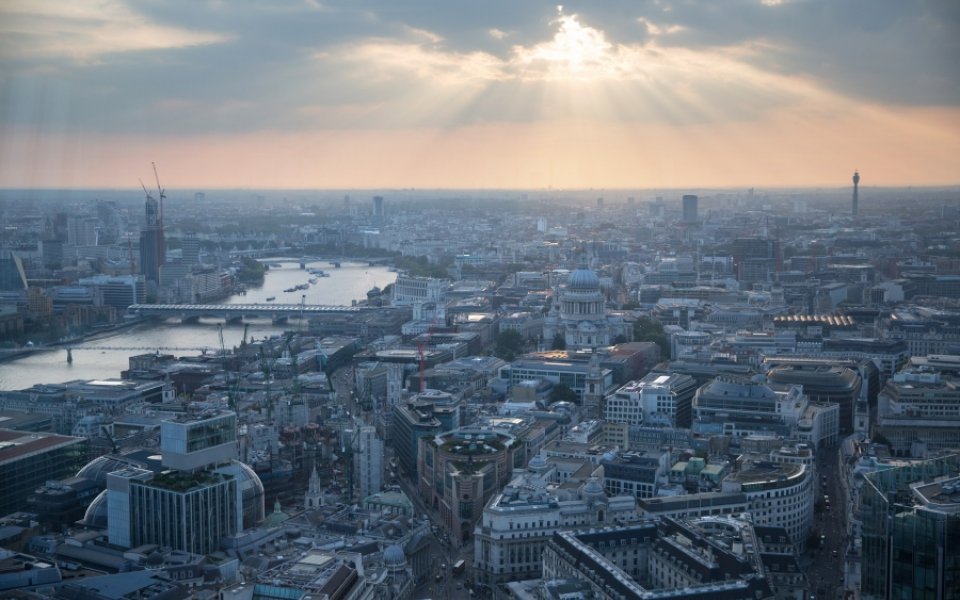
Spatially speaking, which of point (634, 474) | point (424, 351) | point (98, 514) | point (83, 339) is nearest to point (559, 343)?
point (424, 351)

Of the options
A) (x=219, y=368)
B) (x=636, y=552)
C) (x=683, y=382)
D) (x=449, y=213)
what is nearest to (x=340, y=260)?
(x=449, y=213)

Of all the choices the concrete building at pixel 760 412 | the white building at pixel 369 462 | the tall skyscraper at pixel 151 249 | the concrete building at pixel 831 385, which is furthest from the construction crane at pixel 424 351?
the tall skyscraper at pixel 151 249

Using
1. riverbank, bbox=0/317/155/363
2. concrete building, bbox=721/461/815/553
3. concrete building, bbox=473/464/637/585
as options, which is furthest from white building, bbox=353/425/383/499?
riverbank, bbox=0/317/155/363

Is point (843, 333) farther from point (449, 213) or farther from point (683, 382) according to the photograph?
point (449, 213)

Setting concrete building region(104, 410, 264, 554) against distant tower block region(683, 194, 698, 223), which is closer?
concrete building region(104, 410, 264, 554)

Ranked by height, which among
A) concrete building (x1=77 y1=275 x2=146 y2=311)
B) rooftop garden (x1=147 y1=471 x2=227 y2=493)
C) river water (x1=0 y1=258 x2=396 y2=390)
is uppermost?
concrete building (x1=77 y1=275 x2=146 y2=311)

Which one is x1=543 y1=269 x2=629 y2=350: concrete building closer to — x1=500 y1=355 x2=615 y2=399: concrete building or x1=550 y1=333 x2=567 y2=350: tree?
x1=550 y1=333 x2=567 y2=350: tree

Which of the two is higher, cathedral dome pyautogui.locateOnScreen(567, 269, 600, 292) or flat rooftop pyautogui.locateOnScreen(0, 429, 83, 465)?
cathedral dome pyautogui.locateOnScreen(567, 269, 600, 292)
